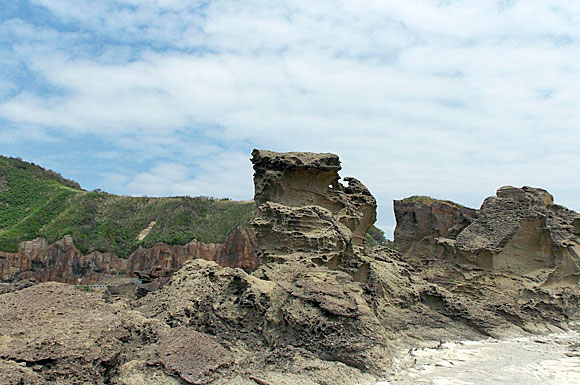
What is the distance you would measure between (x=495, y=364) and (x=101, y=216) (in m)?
37.6

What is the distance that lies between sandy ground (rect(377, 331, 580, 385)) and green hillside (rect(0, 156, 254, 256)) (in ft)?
86.6

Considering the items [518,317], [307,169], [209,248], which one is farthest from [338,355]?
[209,248]

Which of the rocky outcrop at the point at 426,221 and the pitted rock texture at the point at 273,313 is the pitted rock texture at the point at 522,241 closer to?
the rocky outcrop at the point at 426,221

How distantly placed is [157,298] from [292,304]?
2.07 metres

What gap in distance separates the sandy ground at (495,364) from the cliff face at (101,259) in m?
19.1

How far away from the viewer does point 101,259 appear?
30.3 m

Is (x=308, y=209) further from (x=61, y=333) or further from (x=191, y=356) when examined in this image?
(x=61, y=333)

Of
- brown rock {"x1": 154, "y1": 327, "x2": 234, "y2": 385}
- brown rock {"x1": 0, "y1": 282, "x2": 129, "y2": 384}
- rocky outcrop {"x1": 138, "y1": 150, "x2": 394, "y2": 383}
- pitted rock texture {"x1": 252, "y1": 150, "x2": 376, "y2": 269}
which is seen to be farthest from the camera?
pitted rock texture {"x1": 252, "y1": 150, "x2": 376, "y2": 269}

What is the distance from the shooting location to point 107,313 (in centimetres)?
572

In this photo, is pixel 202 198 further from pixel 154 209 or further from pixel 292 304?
pixel 292 304

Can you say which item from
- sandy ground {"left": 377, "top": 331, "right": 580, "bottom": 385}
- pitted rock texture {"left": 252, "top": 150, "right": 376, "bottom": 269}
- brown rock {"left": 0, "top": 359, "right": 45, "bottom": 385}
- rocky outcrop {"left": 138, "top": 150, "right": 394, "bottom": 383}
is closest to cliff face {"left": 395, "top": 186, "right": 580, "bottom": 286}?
pitted rock texture {"left": 252, "top": 150, "right": 376, "bottom": 269}

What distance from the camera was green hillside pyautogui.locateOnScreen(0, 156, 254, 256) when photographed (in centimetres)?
3412

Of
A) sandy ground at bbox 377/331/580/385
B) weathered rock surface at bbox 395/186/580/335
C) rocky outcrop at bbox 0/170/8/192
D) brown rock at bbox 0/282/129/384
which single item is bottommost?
sandy ground at bbox 377/331/580/385

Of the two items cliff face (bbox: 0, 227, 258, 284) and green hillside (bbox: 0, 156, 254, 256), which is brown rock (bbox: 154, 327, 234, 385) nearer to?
cliff face (bbox: 0, 227, 258, 284)
